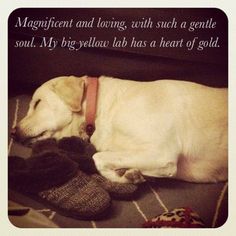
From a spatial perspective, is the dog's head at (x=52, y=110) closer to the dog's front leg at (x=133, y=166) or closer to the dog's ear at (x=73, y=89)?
the dog's ear at (x=73, y=89)

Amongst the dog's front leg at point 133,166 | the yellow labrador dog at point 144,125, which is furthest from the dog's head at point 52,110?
the dog's front leg at point 133,166

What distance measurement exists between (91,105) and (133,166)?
0.94 feet

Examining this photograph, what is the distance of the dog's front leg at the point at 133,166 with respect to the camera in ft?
5.70

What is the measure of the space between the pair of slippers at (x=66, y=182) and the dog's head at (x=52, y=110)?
70 mm

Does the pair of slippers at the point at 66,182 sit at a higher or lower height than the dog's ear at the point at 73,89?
lower

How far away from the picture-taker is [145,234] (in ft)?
5.74

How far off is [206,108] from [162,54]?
0.88 feet

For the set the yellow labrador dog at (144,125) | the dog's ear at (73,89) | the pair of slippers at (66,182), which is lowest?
the pair of slippers at (66,182)

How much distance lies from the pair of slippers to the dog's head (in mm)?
70

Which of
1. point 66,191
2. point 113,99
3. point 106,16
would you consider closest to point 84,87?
point 113,99

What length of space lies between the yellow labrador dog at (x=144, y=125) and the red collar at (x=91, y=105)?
2 centimetres

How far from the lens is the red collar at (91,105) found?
70.1 inches

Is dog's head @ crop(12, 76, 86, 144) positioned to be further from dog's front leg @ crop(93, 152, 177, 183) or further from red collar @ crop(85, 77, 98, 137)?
dog's front leg @ crop(93, 152, 177, 183)


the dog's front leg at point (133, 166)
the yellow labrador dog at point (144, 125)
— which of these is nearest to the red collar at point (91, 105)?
the yellow labrador dog at point (144, 125)
